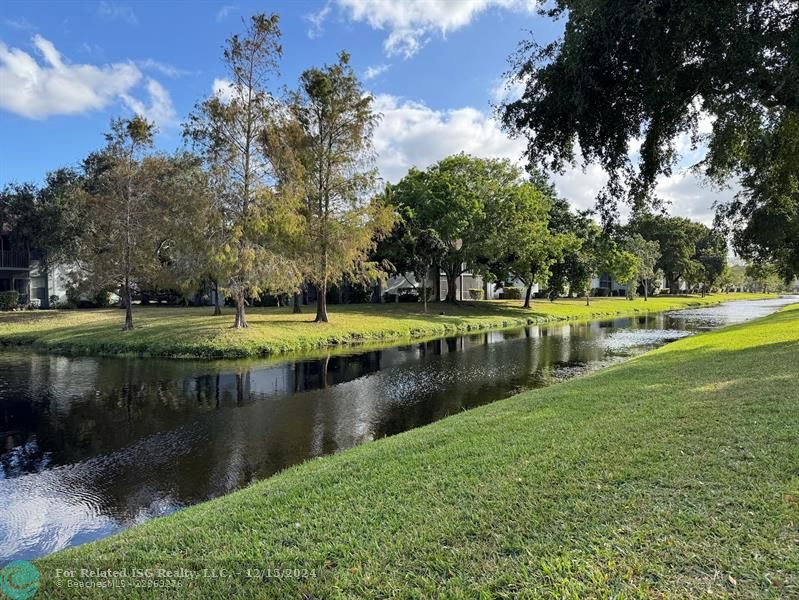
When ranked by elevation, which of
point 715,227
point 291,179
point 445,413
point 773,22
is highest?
point 291,179

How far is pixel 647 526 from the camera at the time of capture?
3.72 meters

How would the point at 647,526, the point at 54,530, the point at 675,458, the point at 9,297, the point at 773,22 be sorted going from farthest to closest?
the point at 9,297, the point at 773,22, the point at 54,530, the point at 675,458, the point at 647,526

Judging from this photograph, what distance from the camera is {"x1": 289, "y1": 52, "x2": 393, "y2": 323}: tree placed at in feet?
86.3

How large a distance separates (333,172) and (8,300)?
2415 centimetres

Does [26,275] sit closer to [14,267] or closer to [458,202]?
[14,267]

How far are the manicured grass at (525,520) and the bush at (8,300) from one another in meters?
35.7

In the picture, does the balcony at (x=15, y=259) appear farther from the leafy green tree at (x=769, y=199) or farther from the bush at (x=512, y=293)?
the bush at (x=512, y=293)

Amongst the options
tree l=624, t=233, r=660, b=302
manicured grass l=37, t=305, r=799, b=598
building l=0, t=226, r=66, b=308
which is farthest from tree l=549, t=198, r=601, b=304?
building l=0, t=226, r=66, b=308

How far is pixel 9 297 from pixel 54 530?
34.8m

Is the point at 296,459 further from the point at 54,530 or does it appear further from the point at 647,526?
the point at 647,526

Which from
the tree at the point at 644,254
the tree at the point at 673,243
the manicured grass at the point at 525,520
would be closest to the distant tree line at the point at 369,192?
the manicured grass at the point at 525,520

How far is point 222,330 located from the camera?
2272cm

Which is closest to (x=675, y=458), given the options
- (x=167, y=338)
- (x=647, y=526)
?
(x=647, y=526)

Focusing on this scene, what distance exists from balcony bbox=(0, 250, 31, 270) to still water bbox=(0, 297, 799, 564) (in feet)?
63.6
